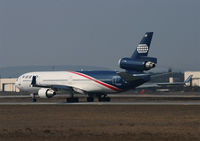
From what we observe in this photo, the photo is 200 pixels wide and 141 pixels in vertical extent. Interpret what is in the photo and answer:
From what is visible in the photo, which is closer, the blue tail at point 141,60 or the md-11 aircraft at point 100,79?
the blue tail at point 141,60

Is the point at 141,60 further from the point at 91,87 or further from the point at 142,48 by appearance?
the point at 91,87

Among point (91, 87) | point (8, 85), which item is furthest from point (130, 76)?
point (8, 85)

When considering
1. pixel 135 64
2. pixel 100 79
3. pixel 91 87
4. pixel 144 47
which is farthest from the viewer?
pixel 91 87

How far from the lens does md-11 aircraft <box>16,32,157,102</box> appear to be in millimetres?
63375

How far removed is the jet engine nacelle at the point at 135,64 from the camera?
6172 cm

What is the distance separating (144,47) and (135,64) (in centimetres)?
302

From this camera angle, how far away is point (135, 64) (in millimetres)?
62781

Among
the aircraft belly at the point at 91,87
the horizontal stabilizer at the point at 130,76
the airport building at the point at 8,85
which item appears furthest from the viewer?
the airport building at the point at 8,85

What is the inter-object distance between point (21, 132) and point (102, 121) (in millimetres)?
8664

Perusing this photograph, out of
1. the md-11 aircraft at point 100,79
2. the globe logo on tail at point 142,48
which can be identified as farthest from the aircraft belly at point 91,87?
the globe logo on tail at point 142,48

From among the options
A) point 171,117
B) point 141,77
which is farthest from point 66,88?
point 171,117

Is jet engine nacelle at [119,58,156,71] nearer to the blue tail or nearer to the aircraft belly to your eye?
the blue tail

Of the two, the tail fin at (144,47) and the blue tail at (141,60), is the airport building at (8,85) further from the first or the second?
the tail fin at (144,47)

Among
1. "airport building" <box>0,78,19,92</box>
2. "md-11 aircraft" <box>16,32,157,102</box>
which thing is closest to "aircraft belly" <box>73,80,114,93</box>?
"md-11 aircraft" <box>16,32,157,102</box>
